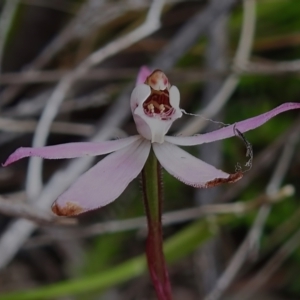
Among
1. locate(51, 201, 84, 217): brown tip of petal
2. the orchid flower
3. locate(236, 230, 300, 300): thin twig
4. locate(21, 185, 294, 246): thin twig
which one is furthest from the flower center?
locate(236, 230, 300, 300): thin twig

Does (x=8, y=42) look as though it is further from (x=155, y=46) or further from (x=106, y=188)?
(x=106, y=188)

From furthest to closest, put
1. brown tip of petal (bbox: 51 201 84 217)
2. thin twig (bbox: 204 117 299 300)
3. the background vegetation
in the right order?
the background vegetation, thin twig (bbox: 204 117 299 300), brown tip of petal (bbox: 51 201 84 217)

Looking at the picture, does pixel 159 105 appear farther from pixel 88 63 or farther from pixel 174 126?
pixel 174 126

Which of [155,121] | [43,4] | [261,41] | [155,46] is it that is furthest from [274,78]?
[155,121]

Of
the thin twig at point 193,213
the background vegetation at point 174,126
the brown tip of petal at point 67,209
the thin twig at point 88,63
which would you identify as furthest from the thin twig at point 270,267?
the brown tip of petal at point 67,209

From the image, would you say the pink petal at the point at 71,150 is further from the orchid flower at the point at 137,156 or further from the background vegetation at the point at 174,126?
the background vegetation at the point at 174,126

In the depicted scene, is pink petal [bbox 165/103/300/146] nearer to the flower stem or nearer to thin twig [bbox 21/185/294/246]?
the flower stem
